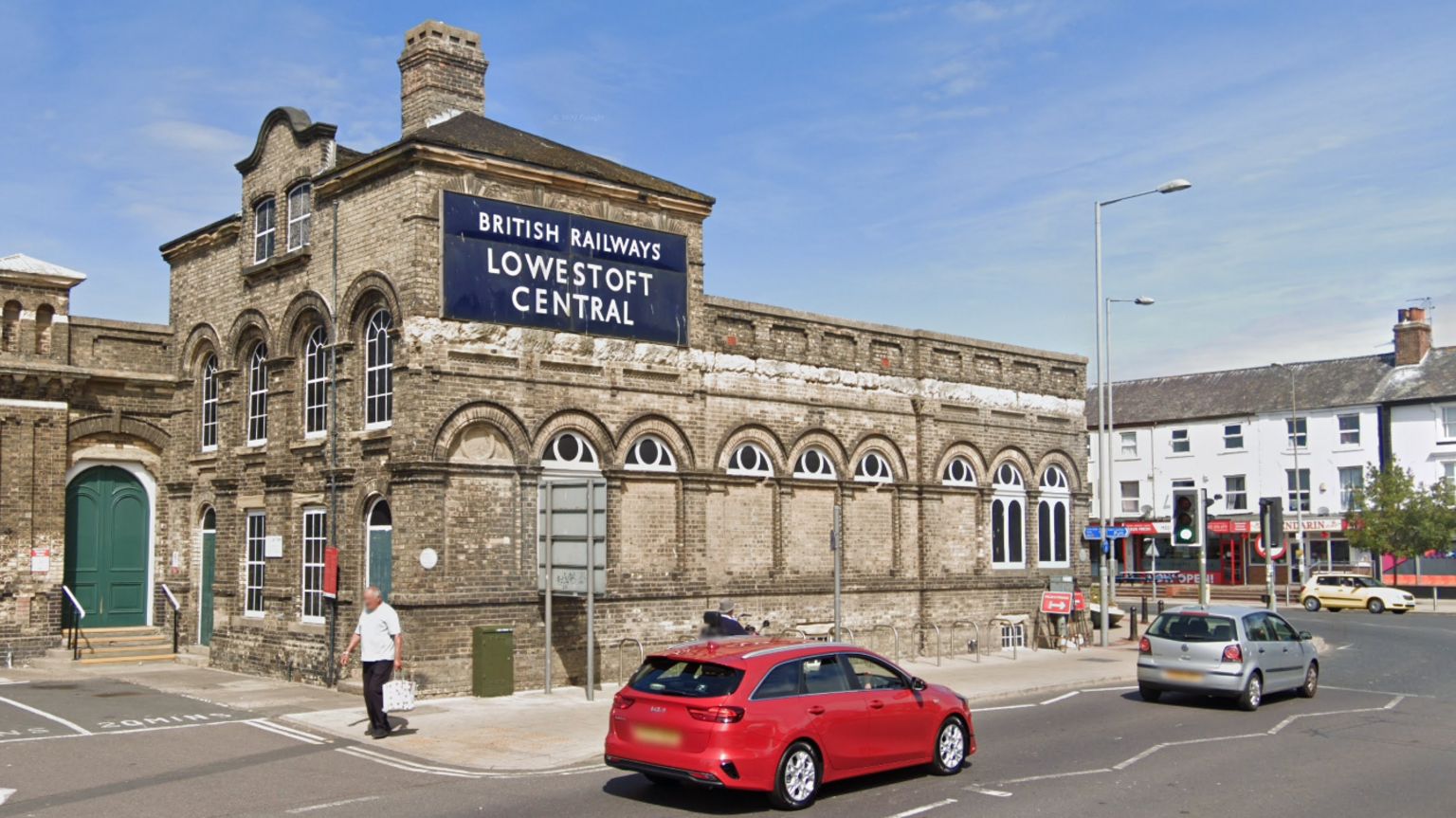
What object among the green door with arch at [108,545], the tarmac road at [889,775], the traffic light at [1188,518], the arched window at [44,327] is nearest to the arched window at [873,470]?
the traffic light at [1188,518]

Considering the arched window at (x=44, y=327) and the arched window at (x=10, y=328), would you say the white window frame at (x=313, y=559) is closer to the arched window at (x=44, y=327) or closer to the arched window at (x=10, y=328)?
the arched window at (x=44, y=327)

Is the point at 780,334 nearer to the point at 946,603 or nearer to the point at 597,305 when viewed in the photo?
the point at 597,305

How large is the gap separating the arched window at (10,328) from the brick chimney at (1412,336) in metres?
52.0

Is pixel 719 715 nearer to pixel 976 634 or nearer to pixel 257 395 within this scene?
pixel 257 395

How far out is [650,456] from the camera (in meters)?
21.7

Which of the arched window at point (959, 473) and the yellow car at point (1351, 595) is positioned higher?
the arched window at point (959, 473)

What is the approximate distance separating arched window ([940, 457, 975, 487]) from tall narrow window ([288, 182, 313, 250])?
13256 millimetres

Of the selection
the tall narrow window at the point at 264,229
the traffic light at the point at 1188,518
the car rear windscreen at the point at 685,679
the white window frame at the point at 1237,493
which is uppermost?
the tall narrow window at the point at 264,229

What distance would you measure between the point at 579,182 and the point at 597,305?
1.95 meters

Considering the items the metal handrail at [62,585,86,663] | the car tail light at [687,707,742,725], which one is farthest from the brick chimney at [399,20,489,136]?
the car tail light at [687,707,742,725]

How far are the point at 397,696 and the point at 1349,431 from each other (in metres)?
51.2

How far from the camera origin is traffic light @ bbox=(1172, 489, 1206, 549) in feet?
72.5

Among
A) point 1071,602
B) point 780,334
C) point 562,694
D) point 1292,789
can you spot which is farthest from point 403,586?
point 1071,602

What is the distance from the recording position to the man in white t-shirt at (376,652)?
14836 millimetres
